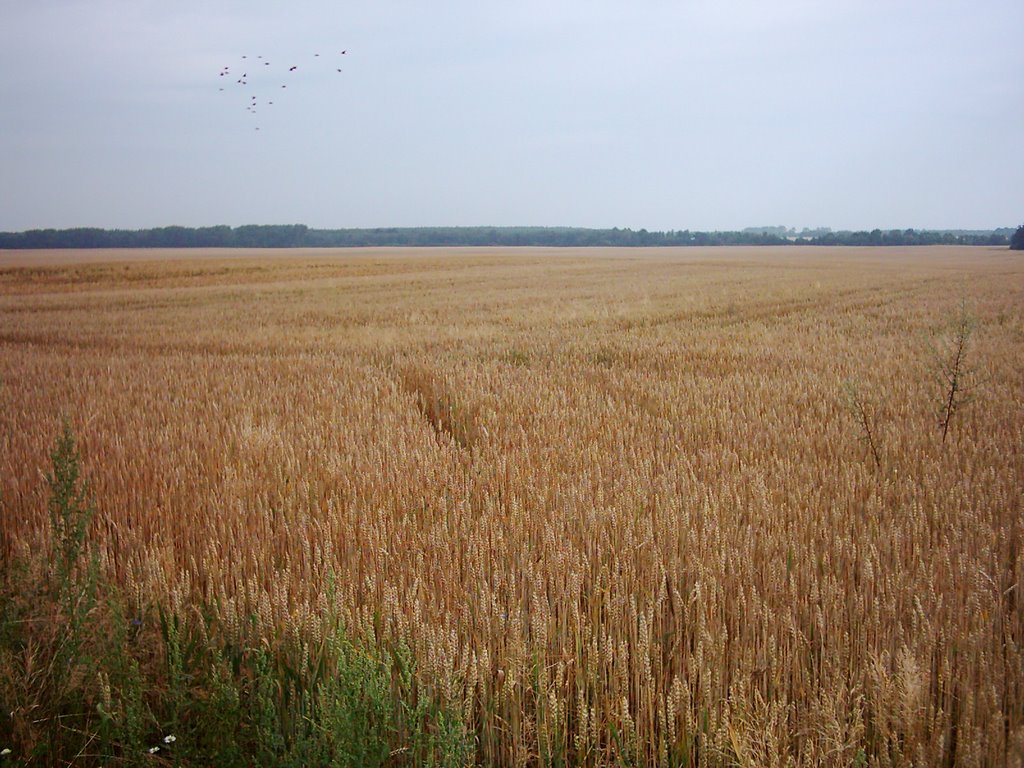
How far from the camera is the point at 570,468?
526 cm

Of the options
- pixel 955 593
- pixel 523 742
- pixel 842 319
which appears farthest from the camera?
pixel 842 319

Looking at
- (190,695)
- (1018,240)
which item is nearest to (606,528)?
(190,695)

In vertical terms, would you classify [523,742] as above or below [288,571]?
below

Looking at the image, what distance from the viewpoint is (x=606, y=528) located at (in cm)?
410

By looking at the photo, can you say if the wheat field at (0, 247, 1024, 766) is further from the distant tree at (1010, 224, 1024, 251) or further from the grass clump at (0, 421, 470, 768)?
the distant tree at (1010, 224, 1024, 251)

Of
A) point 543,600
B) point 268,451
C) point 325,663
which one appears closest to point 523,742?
point 543,600

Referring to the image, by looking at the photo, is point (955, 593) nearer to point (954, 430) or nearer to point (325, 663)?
point (325, 663)

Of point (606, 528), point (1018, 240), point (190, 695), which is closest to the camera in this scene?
point (190, 695)

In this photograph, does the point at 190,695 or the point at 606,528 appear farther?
the point at 606,528

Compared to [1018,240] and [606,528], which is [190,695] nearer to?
[606,528]

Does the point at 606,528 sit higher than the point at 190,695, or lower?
higher

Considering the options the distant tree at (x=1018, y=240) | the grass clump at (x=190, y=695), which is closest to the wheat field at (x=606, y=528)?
the grass clump at (x=190, y=695)

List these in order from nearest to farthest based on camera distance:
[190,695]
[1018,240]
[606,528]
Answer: [190,695]
[606,528]
[1018,240]

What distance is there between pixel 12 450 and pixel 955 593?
6488mm
